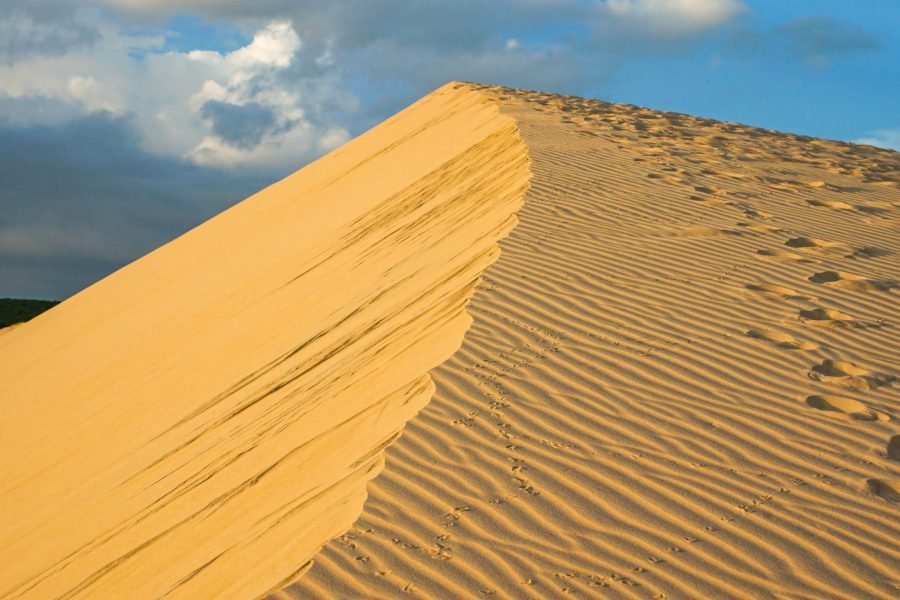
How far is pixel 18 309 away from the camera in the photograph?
987 inches

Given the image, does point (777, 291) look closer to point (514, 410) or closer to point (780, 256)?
point (780, 256)

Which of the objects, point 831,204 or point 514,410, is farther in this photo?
point 831,204

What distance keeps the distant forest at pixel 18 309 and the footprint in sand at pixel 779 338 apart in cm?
1932

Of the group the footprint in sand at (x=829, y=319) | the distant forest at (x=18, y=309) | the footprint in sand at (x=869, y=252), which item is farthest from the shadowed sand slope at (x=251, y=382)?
the distant forest at (x=18, y=309)

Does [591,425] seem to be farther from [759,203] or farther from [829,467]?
[759,203]

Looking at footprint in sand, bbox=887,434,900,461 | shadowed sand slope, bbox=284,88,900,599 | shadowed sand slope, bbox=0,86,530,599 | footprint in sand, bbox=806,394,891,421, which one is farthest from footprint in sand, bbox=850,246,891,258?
footprint in sand, bbox=887,434,900,461

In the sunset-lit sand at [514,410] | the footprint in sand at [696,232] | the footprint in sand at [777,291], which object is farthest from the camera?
the footprint in sand at [696,232]

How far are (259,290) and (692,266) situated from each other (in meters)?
5.27

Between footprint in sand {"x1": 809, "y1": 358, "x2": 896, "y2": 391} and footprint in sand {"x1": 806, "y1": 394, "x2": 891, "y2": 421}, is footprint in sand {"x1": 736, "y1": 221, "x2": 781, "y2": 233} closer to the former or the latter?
footprint in sand {"x1": 809, "y1": 358, "x2": 896, "y2": 391}

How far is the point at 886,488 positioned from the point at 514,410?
1628 millimetres

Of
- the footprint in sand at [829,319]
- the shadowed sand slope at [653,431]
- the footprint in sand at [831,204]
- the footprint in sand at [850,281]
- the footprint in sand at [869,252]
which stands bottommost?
the shadowed sand slope at [653,431]

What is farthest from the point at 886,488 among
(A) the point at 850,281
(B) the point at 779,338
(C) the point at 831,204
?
(C) the point at 831,204

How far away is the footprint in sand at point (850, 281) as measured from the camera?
680 centimetres

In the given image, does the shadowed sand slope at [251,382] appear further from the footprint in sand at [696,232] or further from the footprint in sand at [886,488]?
the footprint in sand at [886,488]
